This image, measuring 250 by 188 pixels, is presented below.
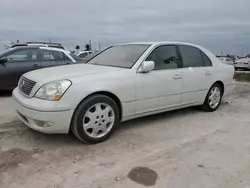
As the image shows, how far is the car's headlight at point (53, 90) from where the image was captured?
10.7ft

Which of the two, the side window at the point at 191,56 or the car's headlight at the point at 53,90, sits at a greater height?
the side window at the point at 191,56

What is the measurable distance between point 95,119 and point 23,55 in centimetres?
444

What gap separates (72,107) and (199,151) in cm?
175

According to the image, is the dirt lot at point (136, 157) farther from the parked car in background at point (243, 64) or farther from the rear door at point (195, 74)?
the parked car in background at point (243, 64)

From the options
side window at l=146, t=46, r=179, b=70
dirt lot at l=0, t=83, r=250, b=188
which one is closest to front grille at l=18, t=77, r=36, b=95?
dirt lot at l=0, t=83, r=250, b=188

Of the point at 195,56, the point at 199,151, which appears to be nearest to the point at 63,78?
the point at 199,151

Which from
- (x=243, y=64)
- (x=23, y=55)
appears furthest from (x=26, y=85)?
(x=243, y=64)

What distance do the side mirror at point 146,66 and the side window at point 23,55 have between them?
4219 millimetres

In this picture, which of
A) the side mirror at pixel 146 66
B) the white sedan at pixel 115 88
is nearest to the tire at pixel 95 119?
the white sedan at pixel 115 88

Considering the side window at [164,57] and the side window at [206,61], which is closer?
the side window at [164,57]

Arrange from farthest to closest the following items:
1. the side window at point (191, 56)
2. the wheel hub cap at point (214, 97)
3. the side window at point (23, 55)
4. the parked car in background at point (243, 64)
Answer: the parked car in background at point (243, 64)
the side window at point (23, 55)
the wheel hub cap at point (214, 97)
the side window at point (191, 56)

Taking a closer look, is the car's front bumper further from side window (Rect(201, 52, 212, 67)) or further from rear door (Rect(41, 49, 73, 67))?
rear door (Rect(41, 49, 73, 67))

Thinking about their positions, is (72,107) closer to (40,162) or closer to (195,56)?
(40,162)

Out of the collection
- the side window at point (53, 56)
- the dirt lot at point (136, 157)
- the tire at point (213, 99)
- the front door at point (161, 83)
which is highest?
the side window at point (53, 56)
